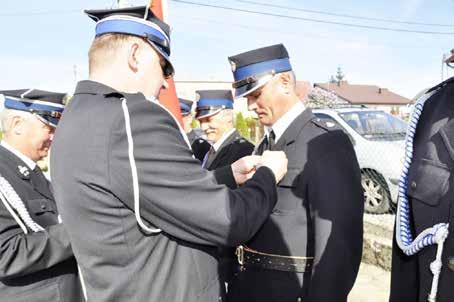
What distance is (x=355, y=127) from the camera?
22.2 ft

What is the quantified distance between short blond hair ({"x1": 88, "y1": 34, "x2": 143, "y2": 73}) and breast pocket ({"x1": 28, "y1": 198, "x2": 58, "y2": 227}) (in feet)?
3.40

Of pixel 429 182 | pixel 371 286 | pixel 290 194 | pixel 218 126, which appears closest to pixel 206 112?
pixel 218 126

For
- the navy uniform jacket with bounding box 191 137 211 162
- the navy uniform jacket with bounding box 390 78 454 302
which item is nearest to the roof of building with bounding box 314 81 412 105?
the navy uniform jacket with bounding box 191 137 211 162

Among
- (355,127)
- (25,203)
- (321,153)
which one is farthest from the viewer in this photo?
(355,127)

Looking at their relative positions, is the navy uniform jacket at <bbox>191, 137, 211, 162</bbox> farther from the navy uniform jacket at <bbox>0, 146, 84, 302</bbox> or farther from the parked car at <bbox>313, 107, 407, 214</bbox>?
the navy uniform jacket at <bbox>0, 146, 84, 302</bbox>

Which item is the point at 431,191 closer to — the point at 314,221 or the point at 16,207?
the point at 314,221

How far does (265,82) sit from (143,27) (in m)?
0.88

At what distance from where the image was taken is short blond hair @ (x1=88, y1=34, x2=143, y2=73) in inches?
55.4

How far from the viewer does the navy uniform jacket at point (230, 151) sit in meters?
3.74

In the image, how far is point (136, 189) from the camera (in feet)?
4.05

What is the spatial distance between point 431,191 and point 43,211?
1.86m

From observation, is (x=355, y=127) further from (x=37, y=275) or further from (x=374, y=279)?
(x=37, y=275)

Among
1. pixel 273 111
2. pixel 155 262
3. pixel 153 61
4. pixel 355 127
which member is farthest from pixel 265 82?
pixel 355 127

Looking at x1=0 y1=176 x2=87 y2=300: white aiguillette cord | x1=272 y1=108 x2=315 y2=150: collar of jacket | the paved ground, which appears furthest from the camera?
the paved ground
